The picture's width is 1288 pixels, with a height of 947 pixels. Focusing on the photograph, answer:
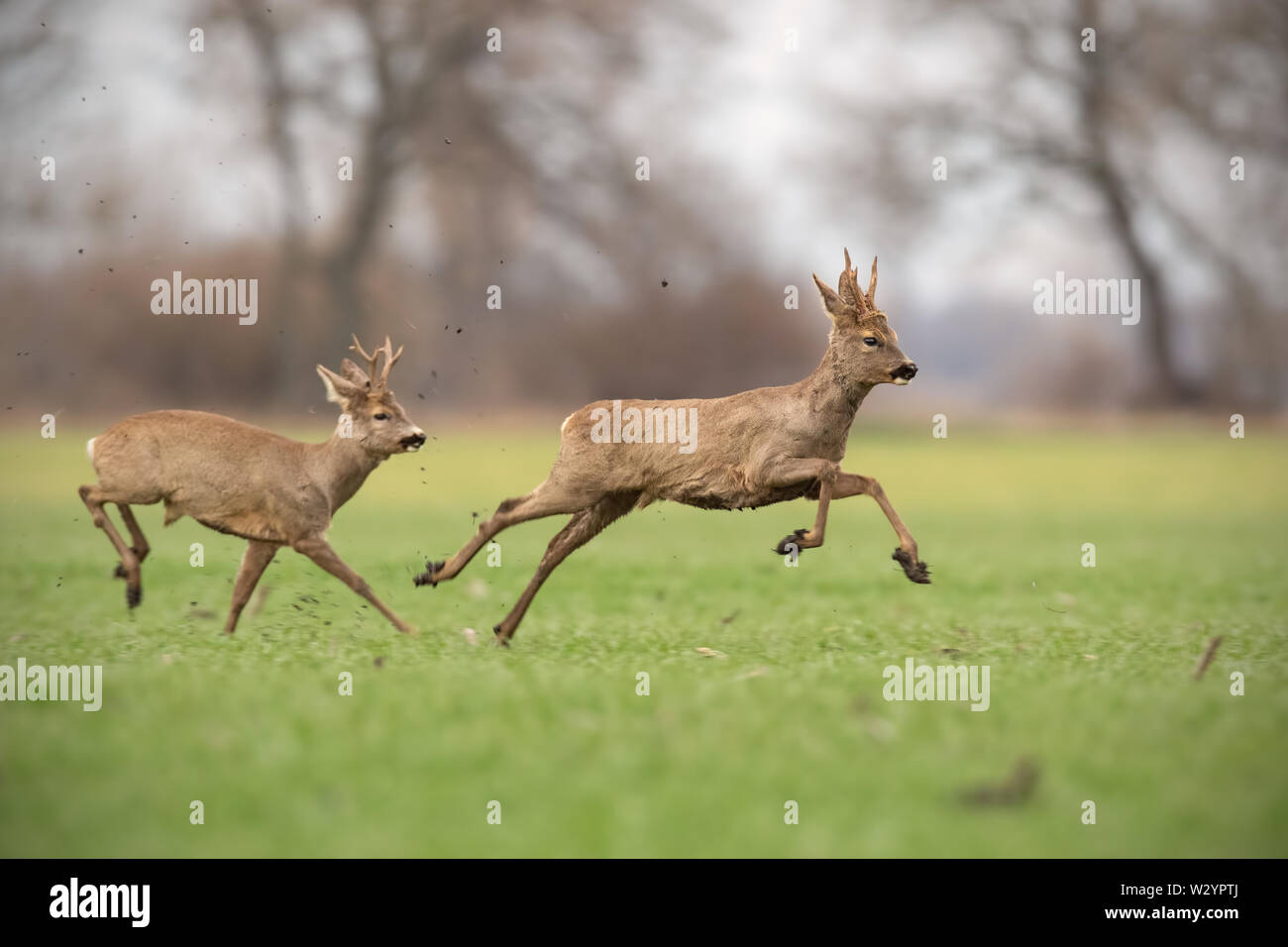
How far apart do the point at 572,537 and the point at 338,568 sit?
162cm

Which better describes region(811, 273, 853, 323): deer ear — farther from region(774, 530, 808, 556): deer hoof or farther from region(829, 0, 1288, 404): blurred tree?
region(829, 0, 1288, 404): blurred tree

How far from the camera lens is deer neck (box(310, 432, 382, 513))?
33.9ft

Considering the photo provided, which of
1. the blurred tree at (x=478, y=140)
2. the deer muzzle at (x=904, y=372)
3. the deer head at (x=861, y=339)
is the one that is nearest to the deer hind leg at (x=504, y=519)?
the deer head at (x=861, y=339)

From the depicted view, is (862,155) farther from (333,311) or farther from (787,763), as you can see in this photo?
(787,763)

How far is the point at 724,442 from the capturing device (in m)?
9.99

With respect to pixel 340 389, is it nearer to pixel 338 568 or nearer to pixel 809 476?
pixel 338 568

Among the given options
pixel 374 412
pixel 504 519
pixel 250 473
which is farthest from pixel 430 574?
pixel 250 473

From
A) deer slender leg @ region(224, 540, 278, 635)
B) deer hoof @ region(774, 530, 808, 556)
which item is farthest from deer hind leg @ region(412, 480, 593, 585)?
deer hoof @ region(774, 530, 808, 556)

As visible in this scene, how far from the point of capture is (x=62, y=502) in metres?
25.4

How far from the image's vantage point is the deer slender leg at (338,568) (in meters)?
10.0

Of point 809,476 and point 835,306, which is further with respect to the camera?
point 835,306

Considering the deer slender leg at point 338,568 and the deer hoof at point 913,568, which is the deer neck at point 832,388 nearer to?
the deer hoof at point 913,568

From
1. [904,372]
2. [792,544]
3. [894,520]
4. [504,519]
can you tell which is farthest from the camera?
[504,519]

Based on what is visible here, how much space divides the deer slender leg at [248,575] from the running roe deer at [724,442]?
4.31 ft
